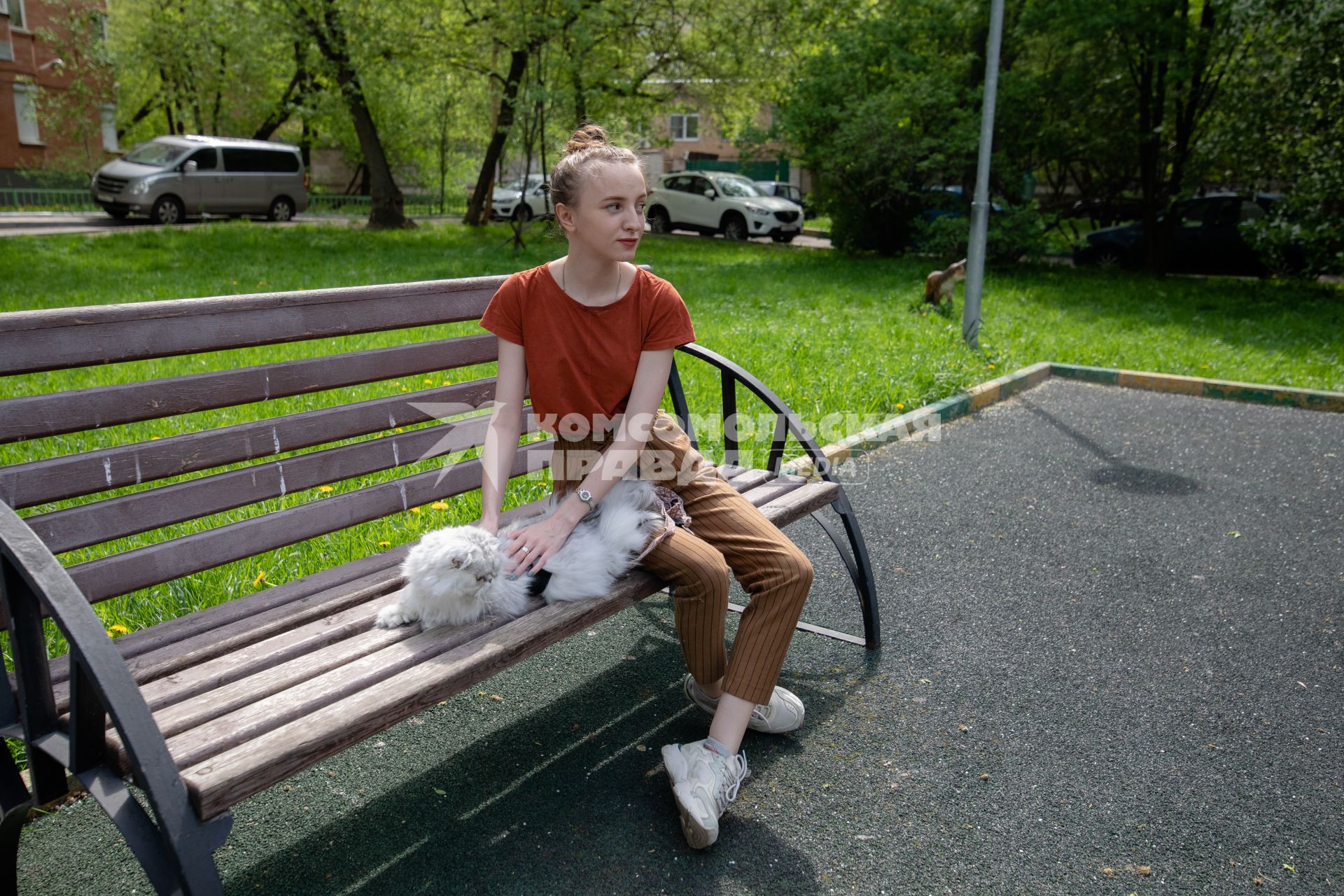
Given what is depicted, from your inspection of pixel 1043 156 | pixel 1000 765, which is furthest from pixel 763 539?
pixel 1043 156

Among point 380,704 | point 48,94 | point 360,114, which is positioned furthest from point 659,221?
point 380,704

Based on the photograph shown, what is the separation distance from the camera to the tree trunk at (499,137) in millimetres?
16000

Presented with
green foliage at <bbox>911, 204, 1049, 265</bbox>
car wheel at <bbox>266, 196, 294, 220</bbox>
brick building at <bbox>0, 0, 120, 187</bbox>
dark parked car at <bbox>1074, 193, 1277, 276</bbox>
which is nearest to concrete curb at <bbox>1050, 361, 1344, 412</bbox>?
green foliage at <bbox>911, 204, 1049, 265</bbox>

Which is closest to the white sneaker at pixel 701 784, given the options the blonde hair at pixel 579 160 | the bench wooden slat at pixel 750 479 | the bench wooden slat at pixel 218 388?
the bench wooden slat at pixel 750 479

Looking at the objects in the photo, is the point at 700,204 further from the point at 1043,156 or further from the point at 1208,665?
the point at 1208,665

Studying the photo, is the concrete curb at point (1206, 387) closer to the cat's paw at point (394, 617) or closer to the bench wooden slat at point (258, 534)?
the bench wooden slat at point (258, 534)

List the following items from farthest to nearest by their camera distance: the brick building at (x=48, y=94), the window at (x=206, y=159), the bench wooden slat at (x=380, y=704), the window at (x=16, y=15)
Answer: the window at (x=16, y=15), the brick building at (x=48, y=94), the window at (x=206, y=159), the bench wooden slat at (x=380, y=704)

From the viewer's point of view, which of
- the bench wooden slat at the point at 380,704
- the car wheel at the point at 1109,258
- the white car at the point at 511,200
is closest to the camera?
the bench wooden slat at the point at 380,704

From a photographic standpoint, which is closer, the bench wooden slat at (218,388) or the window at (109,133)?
the bench wooden slat at (218,388)

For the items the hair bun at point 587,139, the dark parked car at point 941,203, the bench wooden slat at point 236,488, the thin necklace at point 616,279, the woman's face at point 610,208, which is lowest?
the bench wooden slat at point 236,488

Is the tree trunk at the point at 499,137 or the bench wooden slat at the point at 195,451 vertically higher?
the tree trunk at the point at 499,137

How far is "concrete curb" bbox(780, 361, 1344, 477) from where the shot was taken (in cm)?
564

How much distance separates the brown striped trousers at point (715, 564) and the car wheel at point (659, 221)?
2140 cm

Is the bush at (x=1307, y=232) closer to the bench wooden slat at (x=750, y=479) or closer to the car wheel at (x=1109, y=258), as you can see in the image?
the car wheel at (x=1109, y=258)
